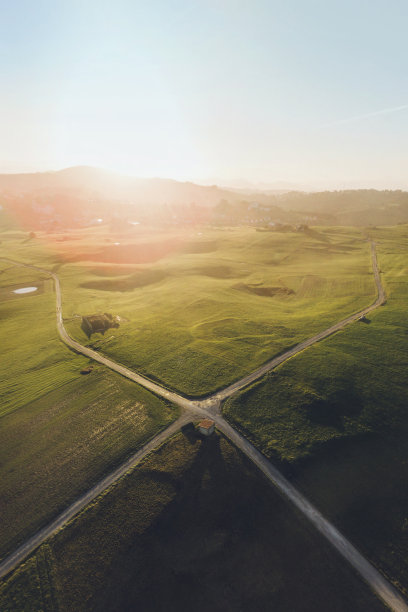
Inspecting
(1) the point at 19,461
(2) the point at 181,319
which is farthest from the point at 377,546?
(2) the point at 181,319

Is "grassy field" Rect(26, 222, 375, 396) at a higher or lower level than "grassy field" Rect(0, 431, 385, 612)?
higher

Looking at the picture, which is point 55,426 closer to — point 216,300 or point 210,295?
point 216,300

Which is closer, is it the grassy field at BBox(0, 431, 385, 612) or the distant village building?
the grassy field at BBox(0, 431, 385, 612)

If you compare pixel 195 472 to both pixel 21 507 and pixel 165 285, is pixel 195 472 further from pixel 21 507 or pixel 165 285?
pixel 165 285

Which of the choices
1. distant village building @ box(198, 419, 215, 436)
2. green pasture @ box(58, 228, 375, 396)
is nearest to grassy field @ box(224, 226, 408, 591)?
distant village building @ box(198, 419, 215, 436)

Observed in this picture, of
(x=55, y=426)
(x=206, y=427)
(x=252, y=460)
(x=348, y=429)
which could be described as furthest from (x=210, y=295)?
(x=252, y=460)

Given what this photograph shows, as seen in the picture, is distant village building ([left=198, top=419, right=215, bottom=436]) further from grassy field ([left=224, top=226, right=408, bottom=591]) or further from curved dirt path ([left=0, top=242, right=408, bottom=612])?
grassy field ([left=224, top=226, right=408, bottom=591])
